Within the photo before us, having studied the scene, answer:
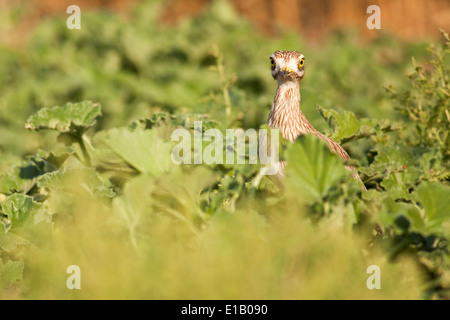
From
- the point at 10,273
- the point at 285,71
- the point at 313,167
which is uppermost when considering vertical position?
the point at 285,71

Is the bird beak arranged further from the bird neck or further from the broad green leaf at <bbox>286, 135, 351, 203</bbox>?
the broad green leaf at <bbox>286, 135, 351, 203</bbox>

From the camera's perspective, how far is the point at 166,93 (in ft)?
25.3

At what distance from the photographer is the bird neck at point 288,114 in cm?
385

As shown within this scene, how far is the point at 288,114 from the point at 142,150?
1272 mm

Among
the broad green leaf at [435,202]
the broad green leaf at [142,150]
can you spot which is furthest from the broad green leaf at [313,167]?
the broad green leaf at [142,150]

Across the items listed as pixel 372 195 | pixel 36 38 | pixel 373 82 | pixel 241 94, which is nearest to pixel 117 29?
pixel 36 38

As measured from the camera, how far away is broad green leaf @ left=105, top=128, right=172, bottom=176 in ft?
9.25

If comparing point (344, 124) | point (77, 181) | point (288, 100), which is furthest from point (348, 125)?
point (77, 181)

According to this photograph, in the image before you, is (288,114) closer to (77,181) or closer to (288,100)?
(288,100)

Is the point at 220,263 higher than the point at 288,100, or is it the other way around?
the point at 288,100

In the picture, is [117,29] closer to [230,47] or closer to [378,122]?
[230,47]

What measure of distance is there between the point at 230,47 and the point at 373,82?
5.65ft

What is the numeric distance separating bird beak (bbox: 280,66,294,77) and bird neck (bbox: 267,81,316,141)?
0.26 ft

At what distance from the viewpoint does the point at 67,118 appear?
3682 millimetres
